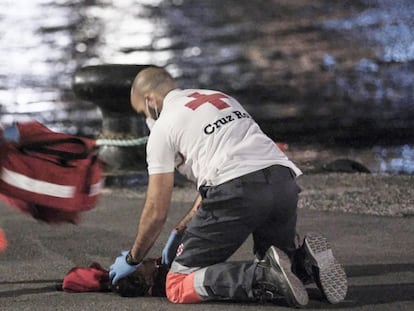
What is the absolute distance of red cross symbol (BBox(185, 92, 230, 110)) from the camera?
3555 mm

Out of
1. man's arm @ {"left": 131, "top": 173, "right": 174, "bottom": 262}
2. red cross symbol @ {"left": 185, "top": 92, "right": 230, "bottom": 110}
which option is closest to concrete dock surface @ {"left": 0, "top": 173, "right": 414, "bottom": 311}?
man's arm @ {"left": 131, "top": 173, "right": 174, "bottom": 262}

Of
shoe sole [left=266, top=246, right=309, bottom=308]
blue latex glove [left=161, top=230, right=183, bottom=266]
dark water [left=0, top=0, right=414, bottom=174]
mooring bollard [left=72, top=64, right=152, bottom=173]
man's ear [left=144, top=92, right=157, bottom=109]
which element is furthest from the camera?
Answer: dark water [left=0, top=0, right=414, bottom=174]

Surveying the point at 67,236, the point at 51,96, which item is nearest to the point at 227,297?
the point at 67,236

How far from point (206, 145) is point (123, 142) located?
4023 millimetres

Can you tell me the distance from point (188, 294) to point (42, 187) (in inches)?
28.2

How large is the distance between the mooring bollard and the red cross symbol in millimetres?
3716

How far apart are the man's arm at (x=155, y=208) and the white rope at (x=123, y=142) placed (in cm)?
391

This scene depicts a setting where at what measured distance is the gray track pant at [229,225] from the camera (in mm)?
3410

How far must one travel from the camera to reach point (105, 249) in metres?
4.77

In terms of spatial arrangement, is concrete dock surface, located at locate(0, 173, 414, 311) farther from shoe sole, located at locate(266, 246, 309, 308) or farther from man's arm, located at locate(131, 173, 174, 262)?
man's arm, located at locate(131, 173, 174, 262)

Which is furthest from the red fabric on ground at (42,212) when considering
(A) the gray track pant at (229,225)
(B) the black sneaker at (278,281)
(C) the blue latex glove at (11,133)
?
(B) the black sneaker at (278,281)

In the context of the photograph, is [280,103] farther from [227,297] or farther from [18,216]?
[227,297]

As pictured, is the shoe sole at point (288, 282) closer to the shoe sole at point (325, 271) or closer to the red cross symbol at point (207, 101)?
the shoe sole at point (325, 271)

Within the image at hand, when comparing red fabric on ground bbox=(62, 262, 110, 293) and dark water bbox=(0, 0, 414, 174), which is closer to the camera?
red fabric on ground bbox=(62, 262, 110, 293)
